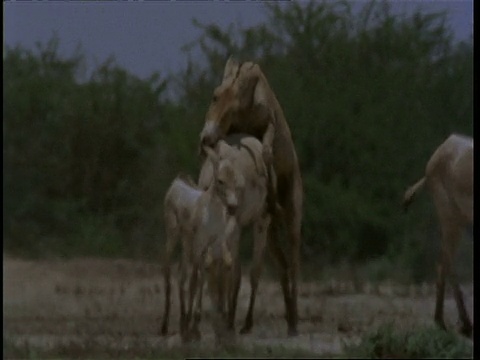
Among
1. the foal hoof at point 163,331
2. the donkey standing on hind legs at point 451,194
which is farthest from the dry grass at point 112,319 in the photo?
the donkey standing on hind legs at point 451,194

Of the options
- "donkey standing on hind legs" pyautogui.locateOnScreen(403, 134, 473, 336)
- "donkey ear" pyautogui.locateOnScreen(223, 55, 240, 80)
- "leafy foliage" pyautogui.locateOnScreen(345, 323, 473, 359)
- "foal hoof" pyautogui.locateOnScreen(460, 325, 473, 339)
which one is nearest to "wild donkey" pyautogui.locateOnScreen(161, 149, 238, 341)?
"donkey ear" pyautogui.locateOnScreen(223, 55, 240, 80)

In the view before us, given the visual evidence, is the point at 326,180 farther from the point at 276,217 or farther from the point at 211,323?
the point at 211,323

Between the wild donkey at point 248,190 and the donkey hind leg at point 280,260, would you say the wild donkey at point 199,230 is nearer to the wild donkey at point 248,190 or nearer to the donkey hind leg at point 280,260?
the wild donkey at point 248,190

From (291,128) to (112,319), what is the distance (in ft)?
2.67

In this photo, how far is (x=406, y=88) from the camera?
297 cm

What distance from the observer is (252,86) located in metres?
2.90

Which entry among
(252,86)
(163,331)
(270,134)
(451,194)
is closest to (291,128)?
(270,134)

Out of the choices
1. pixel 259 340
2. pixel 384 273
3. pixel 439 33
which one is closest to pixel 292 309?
pixel 259 340

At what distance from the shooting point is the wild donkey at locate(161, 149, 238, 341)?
2.83 m

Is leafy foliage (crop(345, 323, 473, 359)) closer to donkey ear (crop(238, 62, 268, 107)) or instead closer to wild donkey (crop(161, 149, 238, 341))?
wild donkey (crop(161, 149, 238, 341))

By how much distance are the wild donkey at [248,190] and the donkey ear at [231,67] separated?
7.6 inches

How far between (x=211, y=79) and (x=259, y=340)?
823 mm

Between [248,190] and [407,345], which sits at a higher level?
[248,190]

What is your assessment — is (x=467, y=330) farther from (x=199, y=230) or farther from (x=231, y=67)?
(x=231, y=67)
